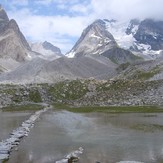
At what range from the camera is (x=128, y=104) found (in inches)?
5281

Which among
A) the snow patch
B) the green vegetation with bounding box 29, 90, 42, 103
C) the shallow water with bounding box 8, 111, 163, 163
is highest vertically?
the snow patch

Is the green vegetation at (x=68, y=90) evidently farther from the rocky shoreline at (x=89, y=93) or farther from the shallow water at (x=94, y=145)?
the shallow water at (x=94, y=145)

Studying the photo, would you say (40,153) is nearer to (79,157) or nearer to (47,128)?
(79,157)

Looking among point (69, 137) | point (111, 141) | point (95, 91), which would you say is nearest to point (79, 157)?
point (111, 141)

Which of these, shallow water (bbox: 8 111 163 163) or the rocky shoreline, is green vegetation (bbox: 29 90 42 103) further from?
shallow water (bbox: 8 111 163 163)

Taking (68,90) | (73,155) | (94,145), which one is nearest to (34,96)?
(68,90)

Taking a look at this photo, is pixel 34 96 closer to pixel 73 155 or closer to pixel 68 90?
pixel 68 90

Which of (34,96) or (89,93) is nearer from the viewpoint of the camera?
(34,96)

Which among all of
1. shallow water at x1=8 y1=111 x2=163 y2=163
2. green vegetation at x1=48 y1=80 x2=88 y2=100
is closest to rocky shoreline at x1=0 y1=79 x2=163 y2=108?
green vegetation at x1=48 y1=80 x2=88 y2=100

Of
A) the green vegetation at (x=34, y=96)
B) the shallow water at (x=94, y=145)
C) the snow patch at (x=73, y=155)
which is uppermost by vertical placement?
the snow patch at (x=73, y=155)

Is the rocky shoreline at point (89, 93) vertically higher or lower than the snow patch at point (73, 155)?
lower

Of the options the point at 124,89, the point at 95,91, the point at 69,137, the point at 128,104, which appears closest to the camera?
the point at 69,137

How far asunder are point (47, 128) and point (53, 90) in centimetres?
11359

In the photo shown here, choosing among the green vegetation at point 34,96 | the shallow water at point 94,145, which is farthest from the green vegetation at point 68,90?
the shallow water at point 94,145
